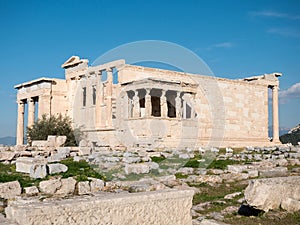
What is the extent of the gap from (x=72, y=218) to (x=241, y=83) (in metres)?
28.0

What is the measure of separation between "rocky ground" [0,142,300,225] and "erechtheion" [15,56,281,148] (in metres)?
7.73

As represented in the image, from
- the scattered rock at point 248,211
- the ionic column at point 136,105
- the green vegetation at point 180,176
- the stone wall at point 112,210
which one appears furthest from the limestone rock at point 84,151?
the stone wall at point 112,210

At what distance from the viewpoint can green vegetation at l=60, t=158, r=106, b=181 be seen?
404 inches

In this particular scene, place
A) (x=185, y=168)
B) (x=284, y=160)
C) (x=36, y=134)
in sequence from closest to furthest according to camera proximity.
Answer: (x=185, y=168) → (x=284, y=160) → (x=36, y=134)

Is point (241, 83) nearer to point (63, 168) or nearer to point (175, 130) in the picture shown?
point (175, 130)

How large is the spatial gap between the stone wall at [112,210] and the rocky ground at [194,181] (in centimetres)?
49

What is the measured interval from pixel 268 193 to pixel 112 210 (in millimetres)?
2602

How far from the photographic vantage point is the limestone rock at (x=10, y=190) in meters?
8.39

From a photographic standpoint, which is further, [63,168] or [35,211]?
[63,168]

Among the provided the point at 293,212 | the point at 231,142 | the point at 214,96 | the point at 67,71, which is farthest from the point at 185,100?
the point at 293,212

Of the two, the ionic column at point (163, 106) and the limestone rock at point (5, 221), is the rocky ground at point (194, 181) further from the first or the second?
the ionic column at point (163, 106)

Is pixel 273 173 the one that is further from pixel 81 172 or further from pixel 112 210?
pixel 112 210

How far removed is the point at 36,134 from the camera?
23.7 m

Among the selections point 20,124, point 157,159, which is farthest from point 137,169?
point 20,124
